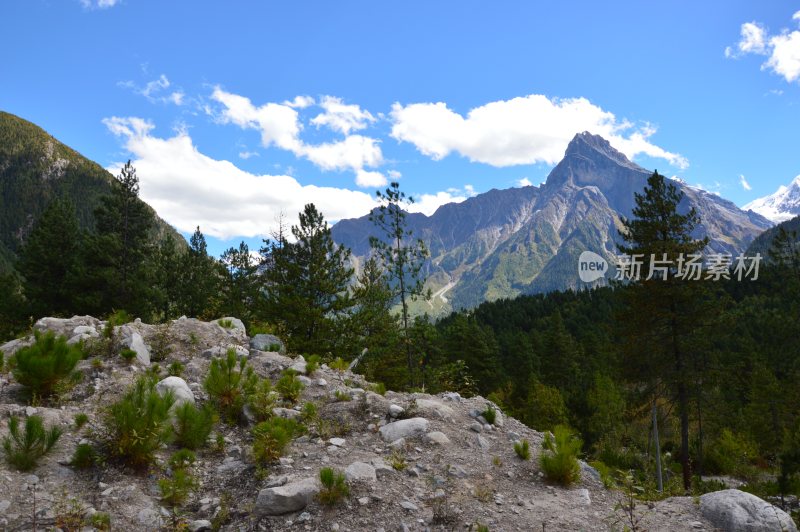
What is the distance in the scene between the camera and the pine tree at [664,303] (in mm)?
20812

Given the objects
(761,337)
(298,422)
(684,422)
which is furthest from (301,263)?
(761,337)

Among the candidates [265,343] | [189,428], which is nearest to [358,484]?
[189,428]

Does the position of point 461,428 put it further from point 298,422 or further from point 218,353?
point 218,353

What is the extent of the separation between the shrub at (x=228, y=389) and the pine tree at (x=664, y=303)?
792 inches

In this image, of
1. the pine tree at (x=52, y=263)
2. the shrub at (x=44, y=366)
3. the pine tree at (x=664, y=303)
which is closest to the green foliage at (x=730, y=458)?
the pine tree at (x=664, y=303)

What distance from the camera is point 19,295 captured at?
30859mm

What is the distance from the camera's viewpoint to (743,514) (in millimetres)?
5758

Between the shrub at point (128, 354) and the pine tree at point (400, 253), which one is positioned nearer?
the shrub at point (128, 354)

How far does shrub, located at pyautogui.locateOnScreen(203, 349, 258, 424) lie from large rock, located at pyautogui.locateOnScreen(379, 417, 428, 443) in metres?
2.80

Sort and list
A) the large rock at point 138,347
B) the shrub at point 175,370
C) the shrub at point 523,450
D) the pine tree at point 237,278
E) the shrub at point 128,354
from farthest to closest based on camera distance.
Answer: the pine tree at point 237,278
the large rock at point 138,347
the shrub at point 175,370
the shrub at point 128,354
the shrub at point 523,450

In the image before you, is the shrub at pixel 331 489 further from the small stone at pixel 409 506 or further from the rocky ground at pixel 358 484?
the small stone at pixel 409 506

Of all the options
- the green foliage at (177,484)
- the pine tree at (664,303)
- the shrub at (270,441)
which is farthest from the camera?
the pine tree at (664,303)

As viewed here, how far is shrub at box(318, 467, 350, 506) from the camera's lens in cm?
→ 540

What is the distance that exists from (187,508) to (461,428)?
4.84 m
